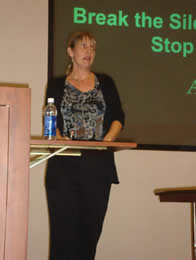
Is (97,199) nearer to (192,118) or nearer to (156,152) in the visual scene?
(156,152)

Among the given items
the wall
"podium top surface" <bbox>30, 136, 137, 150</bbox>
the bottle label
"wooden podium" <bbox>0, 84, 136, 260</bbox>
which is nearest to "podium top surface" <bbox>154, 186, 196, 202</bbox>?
"podium top surface" <bbox>30, 136, 137, 150</bbox>

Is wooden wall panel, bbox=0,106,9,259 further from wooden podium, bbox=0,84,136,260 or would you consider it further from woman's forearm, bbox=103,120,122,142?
woman's forearm, bbox=103,120,122,142

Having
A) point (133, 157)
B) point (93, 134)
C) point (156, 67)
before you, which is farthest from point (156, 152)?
point (93, 134)

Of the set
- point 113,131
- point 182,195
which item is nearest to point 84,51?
point 113,131

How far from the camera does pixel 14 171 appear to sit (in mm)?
1357

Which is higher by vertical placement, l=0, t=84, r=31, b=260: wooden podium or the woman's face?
the woman's face

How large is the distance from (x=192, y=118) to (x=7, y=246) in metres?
2.97

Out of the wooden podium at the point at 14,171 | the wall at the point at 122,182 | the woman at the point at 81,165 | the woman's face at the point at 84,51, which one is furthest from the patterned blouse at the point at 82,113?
the wooden podium at the point at 14,171

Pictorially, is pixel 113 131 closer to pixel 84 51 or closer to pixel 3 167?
pixel 84 51

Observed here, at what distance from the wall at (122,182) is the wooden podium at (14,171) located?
2.43 meters

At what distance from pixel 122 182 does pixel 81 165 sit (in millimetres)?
1354

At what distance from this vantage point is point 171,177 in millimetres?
4008

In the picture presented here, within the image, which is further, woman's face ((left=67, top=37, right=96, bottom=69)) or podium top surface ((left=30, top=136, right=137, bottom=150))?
woman's face ((left=67, top=37, right=96, bottom=69))

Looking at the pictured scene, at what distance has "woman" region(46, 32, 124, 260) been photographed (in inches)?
100
